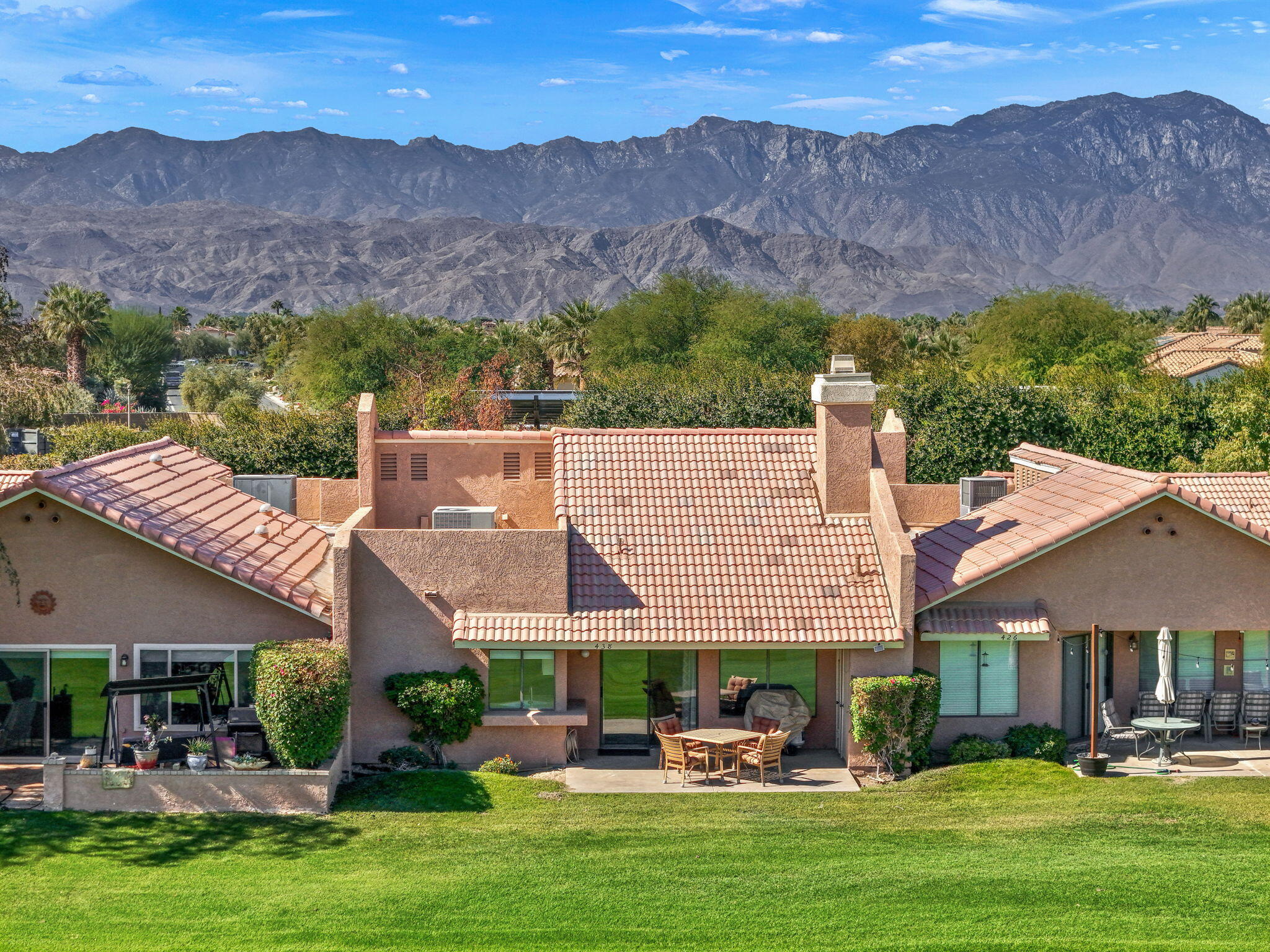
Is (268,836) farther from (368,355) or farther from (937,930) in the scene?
(368,355)

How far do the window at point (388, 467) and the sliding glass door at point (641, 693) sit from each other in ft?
20.9

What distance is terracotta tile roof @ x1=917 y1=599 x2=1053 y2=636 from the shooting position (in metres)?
20.0

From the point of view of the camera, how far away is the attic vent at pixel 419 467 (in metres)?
24.7

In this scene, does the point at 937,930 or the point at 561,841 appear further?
the point at 561,841

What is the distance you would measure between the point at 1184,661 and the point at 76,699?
57.9ft

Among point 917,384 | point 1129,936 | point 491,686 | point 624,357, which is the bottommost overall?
point 1129,936

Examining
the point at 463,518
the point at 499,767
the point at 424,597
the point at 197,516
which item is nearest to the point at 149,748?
the point at 424,597

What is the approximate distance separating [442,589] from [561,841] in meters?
4.76

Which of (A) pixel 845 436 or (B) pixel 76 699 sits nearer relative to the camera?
(B) pixel 76 699

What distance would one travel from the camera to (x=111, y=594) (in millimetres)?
19359

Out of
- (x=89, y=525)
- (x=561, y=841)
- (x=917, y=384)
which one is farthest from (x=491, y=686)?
(x=917, y=384)

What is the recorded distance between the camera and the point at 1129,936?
46.0ft

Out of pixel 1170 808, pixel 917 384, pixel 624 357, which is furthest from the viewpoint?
pixel 624 357

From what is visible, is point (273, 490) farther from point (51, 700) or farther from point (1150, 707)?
point (1150, 707)
